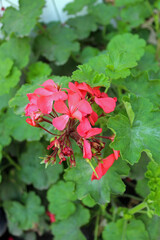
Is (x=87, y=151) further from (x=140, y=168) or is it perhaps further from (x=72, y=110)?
(x=140, y=168)

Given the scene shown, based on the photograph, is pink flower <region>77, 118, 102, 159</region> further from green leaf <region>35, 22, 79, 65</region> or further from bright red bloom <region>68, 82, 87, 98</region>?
green leaf <region>35, 22, 79, 65</region>

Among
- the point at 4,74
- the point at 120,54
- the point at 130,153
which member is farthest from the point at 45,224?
the point at 120,54

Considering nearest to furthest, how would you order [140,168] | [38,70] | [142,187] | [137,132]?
[137,132] < [140,168] < [142,187] < [38,70]

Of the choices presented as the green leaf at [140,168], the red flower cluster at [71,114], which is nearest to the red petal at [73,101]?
the red flower cluster at [71,114]

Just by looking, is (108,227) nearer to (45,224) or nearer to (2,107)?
(45,224)

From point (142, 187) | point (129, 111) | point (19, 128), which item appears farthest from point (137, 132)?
point (19, 128)

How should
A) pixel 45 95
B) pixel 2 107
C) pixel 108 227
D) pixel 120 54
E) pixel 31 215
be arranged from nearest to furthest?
pixel 45 95 < pixel 120 54 < pixel 108 227 < pixel 2 107 < pixel 31 215

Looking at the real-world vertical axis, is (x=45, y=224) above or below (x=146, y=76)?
below
